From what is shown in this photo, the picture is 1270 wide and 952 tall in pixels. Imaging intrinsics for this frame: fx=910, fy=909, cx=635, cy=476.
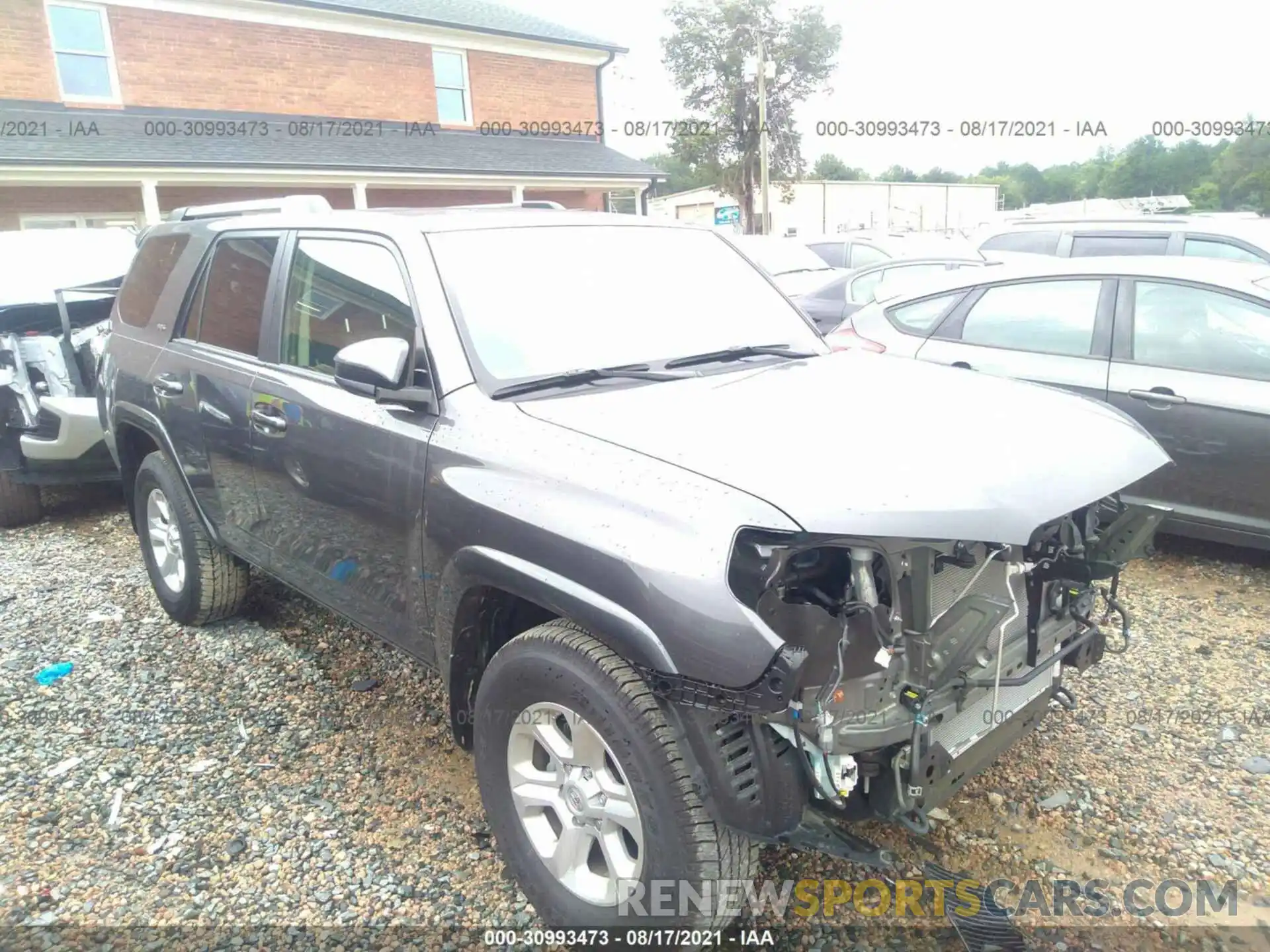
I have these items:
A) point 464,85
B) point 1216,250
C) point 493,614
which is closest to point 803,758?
point 493,614

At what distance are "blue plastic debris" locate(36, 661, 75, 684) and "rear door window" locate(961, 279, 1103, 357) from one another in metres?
5.11

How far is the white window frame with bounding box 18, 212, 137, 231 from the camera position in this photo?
15.2 m

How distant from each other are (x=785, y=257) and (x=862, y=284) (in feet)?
A: 9.71

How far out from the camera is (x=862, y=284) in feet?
32.3

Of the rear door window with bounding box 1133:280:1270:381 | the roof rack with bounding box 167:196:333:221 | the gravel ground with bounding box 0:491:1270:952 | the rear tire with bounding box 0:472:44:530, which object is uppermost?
the roof rack with bounding box 167:196:333:221

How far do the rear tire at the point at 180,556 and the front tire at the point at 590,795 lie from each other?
2.37 metres

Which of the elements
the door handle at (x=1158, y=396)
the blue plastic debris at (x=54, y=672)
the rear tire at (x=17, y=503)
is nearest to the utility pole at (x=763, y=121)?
the rear tire at (x=17, y=503)

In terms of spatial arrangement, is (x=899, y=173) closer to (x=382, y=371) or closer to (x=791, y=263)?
(x=791, y=263)

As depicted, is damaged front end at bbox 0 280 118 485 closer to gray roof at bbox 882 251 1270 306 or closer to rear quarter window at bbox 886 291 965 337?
rear quarter window at bbox 886 291 965 337

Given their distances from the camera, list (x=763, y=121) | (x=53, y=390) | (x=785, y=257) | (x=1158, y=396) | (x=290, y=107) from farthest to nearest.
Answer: (x=763, y=121), (x=290, y=107), (x=785, y=257), (x=53, y=390), (x=1158, y=396)

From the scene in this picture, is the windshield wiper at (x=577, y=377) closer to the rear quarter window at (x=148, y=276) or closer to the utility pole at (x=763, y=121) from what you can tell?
the rear quarter window at (x=148, y=276)

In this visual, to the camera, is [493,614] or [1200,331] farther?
[1200,331]

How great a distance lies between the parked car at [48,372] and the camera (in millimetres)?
5973

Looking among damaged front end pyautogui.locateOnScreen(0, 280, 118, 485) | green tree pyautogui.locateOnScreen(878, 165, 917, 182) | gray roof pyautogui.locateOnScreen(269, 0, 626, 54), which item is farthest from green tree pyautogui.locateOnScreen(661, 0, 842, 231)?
green tree pyautogui.locateOnScreen(878, 165, 917, 182)
